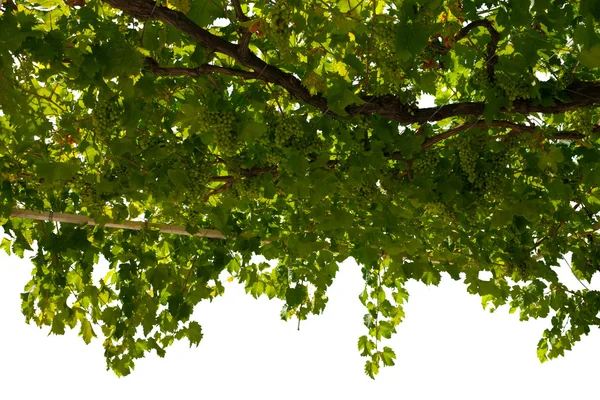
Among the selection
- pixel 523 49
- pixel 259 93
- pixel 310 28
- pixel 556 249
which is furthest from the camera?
pixel 556 249

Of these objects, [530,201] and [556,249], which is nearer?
[530,201]

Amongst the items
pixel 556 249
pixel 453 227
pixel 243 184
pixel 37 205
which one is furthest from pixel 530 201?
pixel 37 205

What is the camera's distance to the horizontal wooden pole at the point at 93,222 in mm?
3119

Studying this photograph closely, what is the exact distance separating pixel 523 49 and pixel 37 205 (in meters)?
2.22

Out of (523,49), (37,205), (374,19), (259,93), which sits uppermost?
(37,205)

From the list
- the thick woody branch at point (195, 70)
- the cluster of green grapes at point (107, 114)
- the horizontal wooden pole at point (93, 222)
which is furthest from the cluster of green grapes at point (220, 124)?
the horizontal wooden pole at point (93, 222)

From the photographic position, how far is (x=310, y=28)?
2070 mm

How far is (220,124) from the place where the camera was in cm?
217

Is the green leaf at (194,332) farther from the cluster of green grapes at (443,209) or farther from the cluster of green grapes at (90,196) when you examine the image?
the cluster of green grapes at (443,209)

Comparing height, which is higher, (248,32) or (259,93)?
(259,93)

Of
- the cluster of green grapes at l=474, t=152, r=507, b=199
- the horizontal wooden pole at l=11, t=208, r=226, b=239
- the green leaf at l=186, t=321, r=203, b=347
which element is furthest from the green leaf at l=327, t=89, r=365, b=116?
the green leaf at l=186, t=321, r=203, b=347

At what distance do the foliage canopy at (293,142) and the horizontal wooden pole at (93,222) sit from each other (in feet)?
0.16

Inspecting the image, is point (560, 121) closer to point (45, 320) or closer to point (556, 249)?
point (556, 249)

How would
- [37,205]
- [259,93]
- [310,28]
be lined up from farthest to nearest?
[37,205] → [259,93] → [310,28]
